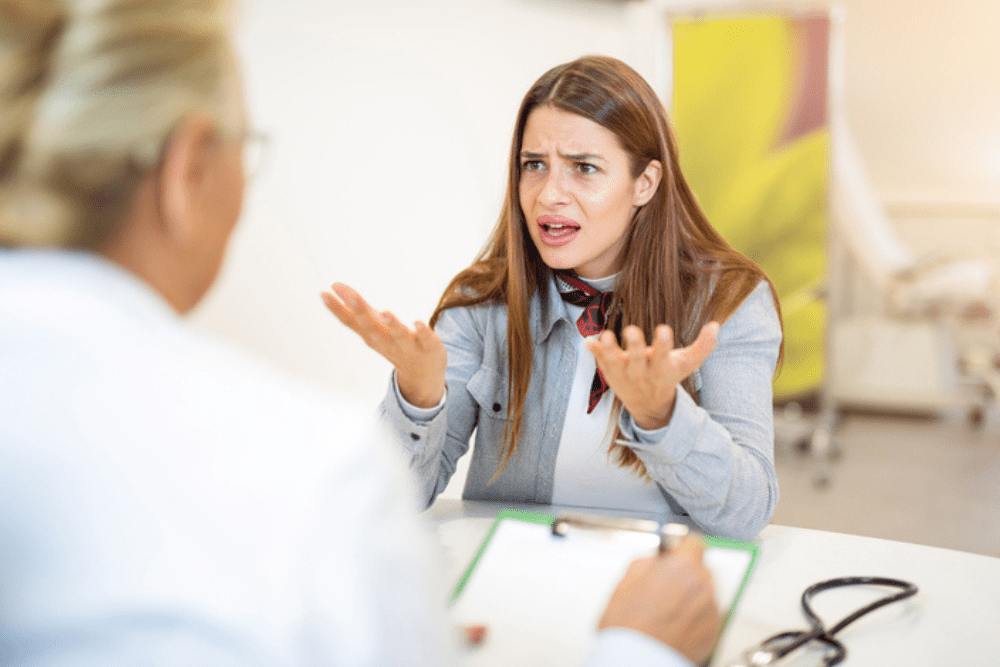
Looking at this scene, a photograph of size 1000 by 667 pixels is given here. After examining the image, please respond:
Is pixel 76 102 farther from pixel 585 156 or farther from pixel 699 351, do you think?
pixel 585 156

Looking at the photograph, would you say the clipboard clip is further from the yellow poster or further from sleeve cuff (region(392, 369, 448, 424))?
the yellow poster

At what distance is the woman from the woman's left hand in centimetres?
22

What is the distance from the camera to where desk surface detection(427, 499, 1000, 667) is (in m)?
0.84

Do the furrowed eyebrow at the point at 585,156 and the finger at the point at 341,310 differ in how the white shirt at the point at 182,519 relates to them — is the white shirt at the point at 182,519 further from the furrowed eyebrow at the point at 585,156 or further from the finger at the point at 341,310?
the furrowed eyebrow at the point at 585,156

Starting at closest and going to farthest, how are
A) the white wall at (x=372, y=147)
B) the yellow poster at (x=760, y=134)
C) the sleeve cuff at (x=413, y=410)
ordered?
the sleeve cuff at (x=413, y=410) < the white wall at (x=372, y=147) < the yellow poster at (x=760, y=134)

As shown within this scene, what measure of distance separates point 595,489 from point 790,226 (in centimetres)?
234

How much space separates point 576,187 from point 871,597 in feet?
2.57

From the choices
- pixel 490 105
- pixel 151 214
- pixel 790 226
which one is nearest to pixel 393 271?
pixel 490 105

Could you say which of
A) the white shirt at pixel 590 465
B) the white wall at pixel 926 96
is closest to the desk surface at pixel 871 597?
the white shirt at pixel 590 465

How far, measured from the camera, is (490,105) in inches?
127

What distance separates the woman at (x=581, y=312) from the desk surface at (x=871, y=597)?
19 centimetres

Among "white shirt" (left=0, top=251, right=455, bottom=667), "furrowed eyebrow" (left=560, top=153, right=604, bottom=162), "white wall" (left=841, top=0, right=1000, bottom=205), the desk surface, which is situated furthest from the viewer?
"white wall" (left=841, top=0, right=1000, bottom=205)

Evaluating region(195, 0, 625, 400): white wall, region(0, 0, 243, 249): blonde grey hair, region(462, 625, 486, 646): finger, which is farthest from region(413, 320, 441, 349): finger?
region(195, 0, 625, 400): white wall

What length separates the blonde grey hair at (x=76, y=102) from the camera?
0.49m
